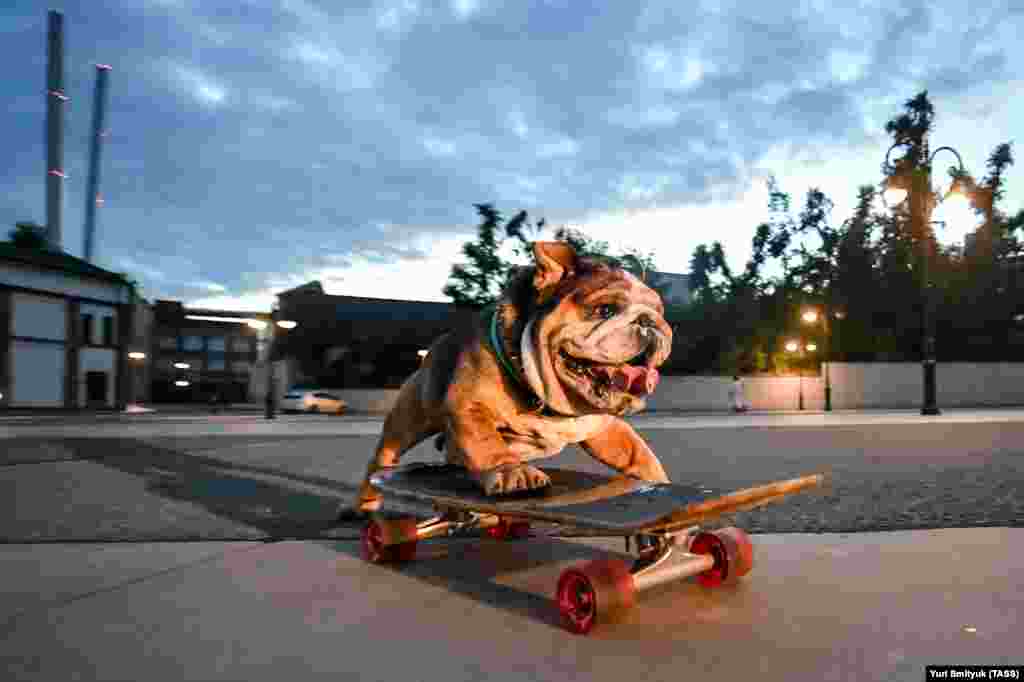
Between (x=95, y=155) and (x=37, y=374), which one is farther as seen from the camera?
(x=95, y=155)

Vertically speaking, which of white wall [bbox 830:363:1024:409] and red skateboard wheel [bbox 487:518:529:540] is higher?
white wall [bbox 830:363:1024:409]

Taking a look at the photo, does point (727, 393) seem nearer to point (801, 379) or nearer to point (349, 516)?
point (801, 379)

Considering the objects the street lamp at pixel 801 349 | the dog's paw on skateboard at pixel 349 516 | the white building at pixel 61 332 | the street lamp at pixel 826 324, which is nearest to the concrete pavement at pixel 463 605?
the dog's paw on skateboard at pixel 349 516

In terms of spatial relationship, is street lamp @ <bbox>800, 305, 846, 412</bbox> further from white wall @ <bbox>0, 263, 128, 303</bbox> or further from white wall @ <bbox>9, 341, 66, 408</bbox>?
white wall @ <bbox>9, 341, 66, 408</bbox>

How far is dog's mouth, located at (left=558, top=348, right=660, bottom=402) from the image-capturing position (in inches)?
108

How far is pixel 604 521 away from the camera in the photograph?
233 cm

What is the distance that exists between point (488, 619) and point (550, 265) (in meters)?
1.37

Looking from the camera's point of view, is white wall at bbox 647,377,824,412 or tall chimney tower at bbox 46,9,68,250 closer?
white wall at bbox 647,377,824,412

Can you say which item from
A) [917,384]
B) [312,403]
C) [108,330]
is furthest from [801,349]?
[108,330]

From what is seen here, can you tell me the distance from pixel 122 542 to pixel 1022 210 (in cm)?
4000

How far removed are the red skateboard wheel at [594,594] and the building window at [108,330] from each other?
39925 millimetres

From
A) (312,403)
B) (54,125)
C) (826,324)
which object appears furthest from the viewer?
(54,125)

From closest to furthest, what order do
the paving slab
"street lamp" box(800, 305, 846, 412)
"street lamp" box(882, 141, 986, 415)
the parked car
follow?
the paving slab < "street lamp" box(882, 141, 986, 415) < "street lamp" box(800, 305, 846, 412) < the parked car

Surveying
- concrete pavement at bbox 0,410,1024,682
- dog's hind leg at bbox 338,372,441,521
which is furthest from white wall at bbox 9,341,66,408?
dog's hind leg at bbox 338,372,441,521
